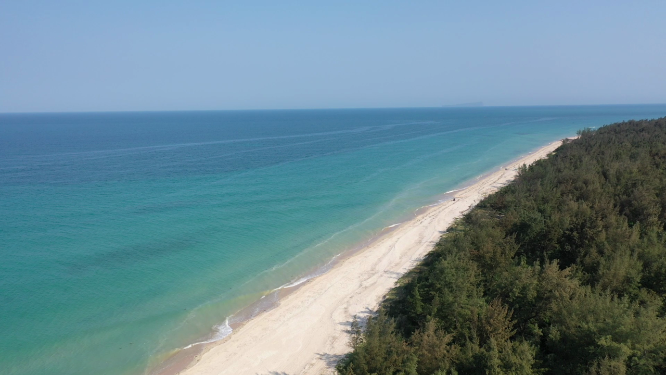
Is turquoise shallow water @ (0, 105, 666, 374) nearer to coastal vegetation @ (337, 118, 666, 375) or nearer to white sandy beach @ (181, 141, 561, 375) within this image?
white sandy beach @ (181, 141, 561, 375)

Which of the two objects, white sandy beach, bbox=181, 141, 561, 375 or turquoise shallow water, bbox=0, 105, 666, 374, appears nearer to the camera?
white sandy beach, bbox=181, 141, 561, 375

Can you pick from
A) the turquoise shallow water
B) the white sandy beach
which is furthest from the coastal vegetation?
the turquoise shallow water

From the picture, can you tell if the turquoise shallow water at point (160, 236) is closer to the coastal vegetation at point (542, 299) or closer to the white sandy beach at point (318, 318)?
the white sandy beach at point (318, 318)

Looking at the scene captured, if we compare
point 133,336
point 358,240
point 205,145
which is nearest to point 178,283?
point 133,336

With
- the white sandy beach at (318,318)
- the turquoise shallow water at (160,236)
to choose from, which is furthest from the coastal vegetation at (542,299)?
the turquoise shallow water at (160,236)

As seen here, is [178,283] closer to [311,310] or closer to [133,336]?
[133,336]

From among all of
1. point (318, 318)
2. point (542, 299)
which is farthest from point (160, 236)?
point (542, 299)
